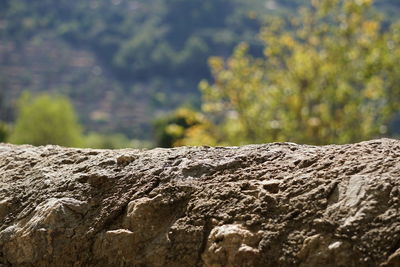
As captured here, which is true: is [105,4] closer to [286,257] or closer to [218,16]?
[218,16]

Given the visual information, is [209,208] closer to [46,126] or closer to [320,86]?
[320,86]

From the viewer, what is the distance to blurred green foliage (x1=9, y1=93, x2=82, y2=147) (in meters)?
43.5

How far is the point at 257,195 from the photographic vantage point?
8.33 feet

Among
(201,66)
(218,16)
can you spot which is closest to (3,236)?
(201,66)

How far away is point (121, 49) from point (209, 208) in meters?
137

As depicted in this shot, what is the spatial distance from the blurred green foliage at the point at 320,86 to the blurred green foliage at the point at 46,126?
86.5 ft

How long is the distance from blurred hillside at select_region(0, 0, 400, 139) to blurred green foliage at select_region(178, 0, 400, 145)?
305 ft

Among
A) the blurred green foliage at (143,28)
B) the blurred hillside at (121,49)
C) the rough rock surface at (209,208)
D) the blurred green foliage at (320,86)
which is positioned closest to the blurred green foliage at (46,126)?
the blurred green foliage at (320,86)

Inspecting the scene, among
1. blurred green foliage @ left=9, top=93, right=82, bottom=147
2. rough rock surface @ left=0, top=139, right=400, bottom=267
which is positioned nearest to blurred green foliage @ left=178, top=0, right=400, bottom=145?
rough rock surface @ left=0, top=139, right=400, bottom=267

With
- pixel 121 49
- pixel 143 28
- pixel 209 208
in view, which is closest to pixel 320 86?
pixel 209 208

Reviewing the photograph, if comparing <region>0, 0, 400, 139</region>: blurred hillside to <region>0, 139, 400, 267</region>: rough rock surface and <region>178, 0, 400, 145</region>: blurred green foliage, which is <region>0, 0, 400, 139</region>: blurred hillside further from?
<region>0, 139, 400, 267</region>: rough rock surface

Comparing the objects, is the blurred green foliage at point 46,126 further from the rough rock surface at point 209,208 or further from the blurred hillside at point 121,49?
the blurred hillside at point 121,49

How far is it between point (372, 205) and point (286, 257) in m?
0.35

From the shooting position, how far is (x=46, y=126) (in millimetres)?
44875
